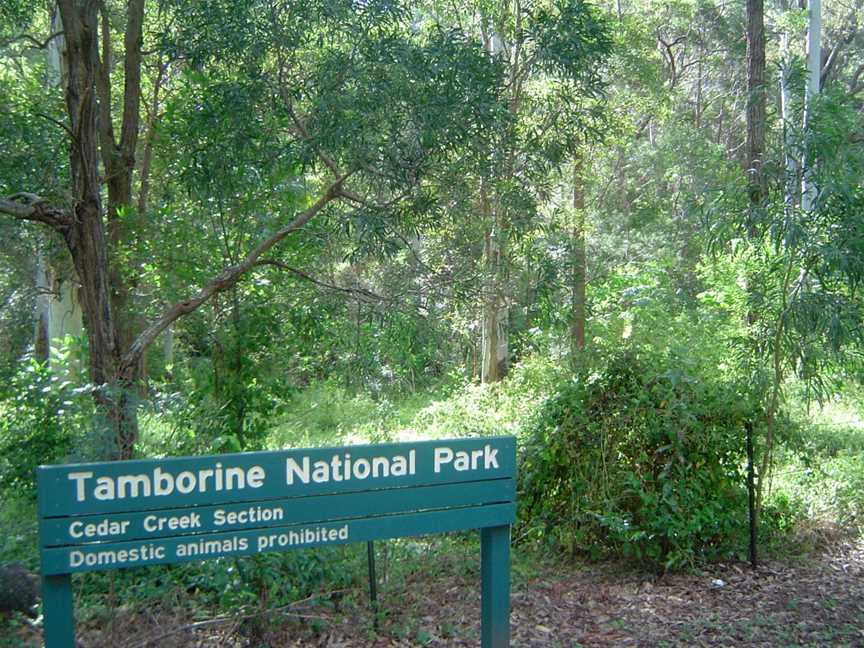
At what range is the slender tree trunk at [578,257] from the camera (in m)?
12.2

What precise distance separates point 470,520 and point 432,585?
2.79m

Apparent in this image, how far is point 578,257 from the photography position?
47.0 ft

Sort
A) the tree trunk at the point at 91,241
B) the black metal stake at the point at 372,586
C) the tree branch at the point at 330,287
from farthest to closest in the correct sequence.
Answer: the tree branch at the point at 330,287 → the tree trunk at the point at 91,241 → the black metal stake at the point at 372,586

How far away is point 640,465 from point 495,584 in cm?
334

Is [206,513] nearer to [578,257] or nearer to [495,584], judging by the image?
[495,584]

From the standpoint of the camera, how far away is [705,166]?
20.4 meters

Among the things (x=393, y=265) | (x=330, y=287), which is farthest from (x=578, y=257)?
(x=330, y=287)

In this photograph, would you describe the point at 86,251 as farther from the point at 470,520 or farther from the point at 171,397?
the point at 470,520

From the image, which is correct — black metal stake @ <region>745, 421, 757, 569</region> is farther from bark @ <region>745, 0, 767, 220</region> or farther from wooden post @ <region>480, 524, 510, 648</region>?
bark @ <region>745, 0, 767, 220</region>

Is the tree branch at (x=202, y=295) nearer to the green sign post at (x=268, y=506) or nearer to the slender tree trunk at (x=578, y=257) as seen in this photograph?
the slender tree trunk at (x=578, y=257)

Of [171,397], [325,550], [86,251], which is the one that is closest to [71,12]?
[86,251]

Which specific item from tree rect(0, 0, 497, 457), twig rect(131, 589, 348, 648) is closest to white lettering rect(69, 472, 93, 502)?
twig rect(131, 589, 348, 648)

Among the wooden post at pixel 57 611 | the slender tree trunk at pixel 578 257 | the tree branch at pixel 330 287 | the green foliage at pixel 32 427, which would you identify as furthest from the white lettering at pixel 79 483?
the slender tree trunk at pixel 578 257

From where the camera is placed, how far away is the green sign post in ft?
11.9
